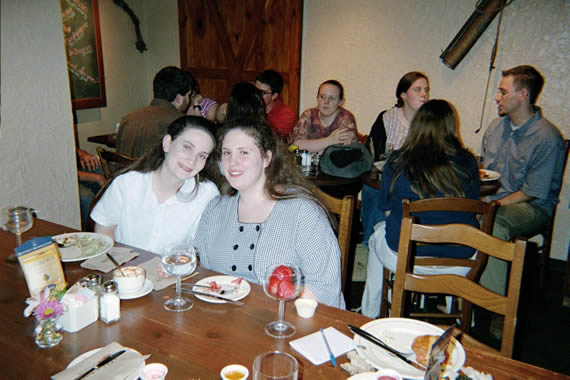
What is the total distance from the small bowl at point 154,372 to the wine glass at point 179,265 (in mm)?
284

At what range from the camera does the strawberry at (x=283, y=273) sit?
1200mm

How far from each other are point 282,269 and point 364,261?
2.28 m

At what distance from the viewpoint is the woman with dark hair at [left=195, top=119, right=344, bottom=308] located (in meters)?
1.63

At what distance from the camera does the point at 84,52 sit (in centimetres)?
509

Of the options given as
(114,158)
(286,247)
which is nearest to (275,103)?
(114,158)

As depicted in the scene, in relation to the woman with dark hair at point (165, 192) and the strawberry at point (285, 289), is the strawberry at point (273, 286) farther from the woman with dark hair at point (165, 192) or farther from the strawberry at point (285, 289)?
the woman with dark hair at point (165, 192)

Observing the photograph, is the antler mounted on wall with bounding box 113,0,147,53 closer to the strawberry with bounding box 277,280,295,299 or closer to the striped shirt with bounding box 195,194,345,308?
the striped shirt with bounding box 195,194,345,308

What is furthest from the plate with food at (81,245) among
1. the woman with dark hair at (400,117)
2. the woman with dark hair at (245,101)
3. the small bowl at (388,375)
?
the woman with dark hair at (400,117)

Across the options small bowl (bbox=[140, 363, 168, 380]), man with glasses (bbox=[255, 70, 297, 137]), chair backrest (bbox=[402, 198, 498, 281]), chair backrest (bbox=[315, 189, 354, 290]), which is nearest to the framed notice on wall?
man with glasses (bbox=[255, 70, 297, 137])

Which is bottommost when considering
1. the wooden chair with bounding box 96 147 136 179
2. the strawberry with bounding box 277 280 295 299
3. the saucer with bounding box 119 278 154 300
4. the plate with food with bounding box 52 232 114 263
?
the saucer with bounding box 119 278 154 300

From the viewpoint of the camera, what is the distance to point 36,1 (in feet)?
7.43

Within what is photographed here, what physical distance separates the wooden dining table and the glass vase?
0.02 m

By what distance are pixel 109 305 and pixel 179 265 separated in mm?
224

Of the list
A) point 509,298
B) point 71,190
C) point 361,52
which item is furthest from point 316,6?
point 509,298
